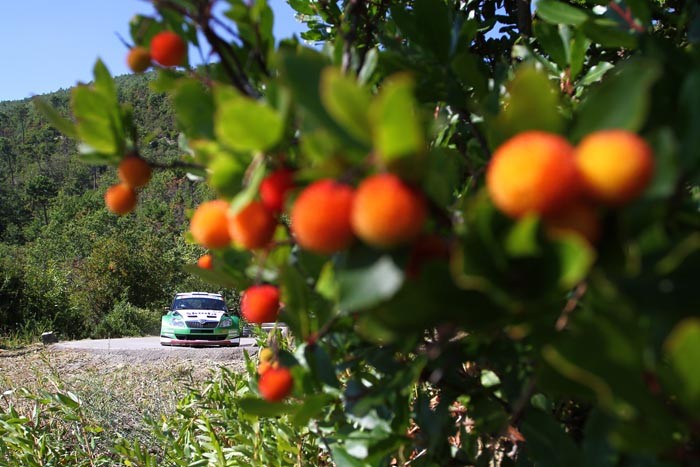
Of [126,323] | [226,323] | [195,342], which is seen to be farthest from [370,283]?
[126,323]

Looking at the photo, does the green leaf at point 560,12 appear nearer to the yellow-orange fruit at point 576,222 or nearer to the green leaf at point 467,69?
the green leaf at point 467,69

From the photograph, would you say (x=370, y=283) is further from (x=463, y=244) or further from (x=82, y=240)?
(x=82, y=240)

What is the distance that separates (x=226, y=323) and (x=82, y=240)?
16.5 metres

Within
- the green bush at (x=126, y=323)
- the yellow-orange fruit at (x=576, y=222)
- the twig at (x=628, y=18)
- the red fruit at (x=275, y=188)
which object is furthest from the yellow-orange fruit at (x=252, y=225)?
the green bush at (x=126, y=323)

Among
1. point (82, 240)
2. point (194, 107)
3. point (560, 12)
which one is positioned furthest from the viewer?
point (82, 240)

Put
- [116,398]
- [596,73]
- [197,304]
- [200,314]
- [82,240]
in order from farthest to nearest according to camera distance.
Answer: [82,240], [197,304], [200,314], [116,398], [596,73]

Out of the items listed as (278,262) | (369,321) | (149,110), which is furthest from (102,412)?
(149,110)

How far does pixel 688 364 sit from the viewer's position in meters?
0.32

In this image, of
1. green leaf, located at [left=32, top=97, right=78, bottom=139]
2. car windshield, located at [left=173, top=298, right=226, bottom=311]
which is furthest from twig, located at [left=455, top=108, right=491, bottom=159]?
car windshield, located at [left=173, top=298, right=226, bottom=311]

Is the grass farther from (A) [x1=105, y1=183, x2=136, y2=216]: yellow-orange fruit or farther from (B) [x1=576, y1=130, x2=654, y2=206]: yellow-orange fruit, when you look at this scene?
(B) [x1=576, y1=130, x2=654, y2=206]: yellow-orange fruit

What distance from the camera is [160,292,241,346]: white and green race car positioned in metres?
9.13

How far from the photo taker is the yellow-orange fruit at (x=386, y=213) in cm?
33

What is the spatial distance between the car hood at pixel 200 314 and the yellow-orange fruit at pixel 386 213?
30.8 feet

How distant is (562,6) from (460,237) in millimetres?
503
